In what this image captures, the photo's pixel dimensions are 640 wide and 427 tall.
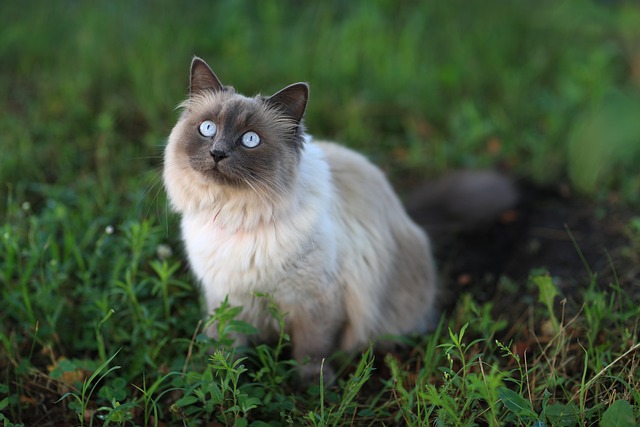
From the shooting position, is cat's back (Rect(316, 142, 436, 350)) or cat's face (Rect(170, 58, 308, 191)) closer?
cat's face (Rect(170, 58, 308, 191))

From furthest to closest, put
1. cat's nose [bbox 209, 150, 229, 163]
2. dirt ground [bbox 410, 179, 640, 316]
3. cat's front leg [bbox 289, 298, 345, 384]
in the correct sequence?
dirt ground [bbox 410, 179, 640, 316] < cat's front leg [bbox 289, 298, 345, 384] < cat's nose [bbox 209, 150, 229, 163]

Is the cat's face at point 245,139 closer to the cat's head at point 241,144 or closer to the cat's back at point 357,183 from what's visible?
the cat's head at point 241,144

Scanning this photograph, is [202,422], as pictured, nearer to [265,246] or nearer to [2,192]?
[265,246]

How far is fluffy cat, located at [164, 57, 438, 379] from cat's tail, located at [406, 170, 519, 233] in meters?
0.77

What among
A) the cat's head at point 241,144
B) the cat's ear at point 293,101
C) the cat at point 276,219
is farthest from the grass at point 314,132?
the cat's ear at point 293,101

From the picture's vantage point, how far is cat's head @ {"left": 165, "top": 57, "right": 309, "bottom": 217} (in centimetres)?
212

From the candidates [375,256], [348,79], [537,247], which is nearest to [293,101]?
[375,256]

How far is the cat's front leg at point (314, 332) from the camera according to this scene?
7.89 feet

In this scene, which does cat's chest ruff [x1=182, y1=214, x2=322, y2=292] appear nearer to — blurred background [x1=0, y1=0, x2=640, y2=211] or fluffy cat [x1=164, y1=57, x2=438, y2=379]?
fluffy cat [x1=164, y1=57, x2=438, y2=379]

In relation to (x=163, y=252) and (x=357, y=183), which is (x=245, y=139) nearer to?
(x=357, y=183)

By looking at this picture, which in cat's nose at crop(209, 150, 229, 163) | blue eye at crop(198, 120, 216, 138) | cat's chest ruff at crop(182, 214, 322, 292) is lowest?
cat's chest ruff at crop(182, 214, 322, 292)

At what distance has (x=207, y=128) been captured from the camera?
2199 mm

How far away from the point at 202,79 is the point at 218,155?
1.27ft

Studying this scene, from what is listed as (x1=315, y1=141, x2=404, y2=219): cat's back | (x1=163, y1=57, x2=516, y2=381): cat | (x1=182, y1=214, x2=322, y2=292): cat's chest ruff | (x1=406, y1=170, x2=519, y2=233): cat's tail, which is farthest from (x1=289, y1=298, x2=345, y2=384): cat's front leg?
(x1=406, y1=170, x2=519, y2=233): cat's tail
